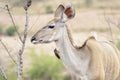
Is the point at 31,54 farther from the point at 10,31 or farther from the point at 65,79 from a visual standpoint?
the point at 10,31

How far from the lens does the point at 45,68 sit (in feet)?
87.4

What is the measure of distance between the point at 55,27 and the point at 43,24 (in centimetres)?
2757

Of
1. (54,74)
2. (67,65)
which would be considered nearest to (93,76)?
(67,65)

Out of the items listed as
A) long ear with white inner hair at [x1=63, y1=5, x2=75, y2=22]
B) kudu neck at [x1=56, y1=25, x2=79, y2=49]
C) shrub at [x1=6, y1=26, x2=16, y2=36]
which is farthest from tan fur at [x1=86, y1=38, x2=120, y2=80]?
shrub at [x1=6, y1=26, x2=16, y2=36]

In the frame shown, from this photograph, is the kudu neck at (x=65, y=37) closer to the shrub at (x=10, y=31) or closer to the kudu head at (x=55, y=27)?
the kudu head at (x=55, y=27)

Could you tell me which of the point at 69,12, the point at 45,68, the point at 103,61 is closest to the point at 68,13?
the point at 69,12

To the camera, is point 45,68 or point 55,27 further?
point 45,68

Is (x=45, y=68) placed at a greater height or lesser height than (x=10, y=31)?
greater

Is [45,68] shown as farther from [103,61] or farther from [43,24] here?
[103,61]

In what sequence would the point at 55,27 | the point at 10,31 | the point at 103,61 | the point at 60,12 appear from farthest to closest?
the point at 10,31
the point at 103,61
the point at 60,12
the point at 55,27

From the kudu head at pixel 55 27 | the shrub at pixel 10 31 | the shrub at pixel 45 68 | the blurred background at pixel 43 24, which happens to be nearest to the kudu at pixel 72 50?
the kudu head at pixel 55 27

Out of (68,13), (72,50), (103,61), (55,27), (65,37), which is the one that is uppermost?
(68,13)

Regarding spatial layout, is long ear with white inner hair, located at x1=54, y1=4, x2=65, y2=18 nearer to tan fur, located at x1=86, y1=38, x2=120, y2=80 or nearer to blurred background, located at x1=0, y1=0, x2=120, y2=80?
tan fur, located at x1=86, y1=38, x2=120, y2=80

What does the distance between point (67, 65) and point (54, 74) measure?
16.9m
